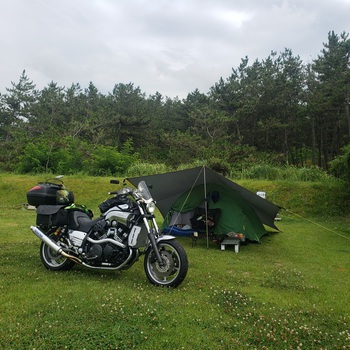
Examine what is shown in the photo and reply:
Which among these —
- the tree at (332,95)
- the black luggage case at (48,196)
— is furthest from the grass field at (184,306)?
the tree at (332,95)

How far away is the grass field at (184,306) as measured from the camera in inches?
105

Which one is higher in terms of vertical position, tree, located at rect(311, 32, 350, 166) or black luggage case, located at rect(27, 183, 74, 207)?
tree, located at rect(311, 32, 350, 166)

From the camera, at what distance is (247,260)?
562cm

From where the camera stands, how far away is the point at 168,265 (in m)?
3.86

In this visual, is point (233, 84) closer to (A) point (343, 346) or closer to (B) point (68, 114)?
(B) point (68, 114)

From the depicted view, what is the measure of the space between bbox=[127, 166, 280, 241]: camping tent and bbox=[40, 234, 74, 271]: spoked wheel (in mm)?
2264

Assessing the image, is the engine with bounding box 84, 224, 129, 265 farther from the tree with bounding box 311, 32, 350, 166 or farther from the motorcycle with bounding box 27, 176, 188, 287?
the tree with bounding box 311, 32, 350, 166

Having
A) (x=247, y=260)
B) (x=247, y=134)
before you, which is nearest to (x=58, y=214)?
(x=247, y=260)

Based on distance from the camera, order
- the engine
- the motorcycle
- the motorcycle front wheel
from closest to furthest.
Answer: the motorcycle front wheel
the motorcycle
the engine

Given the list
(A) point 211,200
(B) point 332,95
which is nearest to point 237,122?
(B) point 332,95

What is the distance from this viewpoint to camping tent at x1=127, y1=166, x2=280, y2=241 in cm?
669

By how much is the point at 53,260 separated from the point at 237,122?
2543 cm

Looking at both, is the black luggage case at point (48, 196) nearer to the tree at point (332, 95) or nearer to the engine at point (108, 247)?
the engine at point (108, 247)

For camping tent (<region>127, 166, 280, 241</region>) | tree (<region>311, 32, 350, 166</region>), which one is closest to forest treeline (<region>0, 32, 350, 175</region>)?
tree (<region>311, 32, 350, 166</region>)
